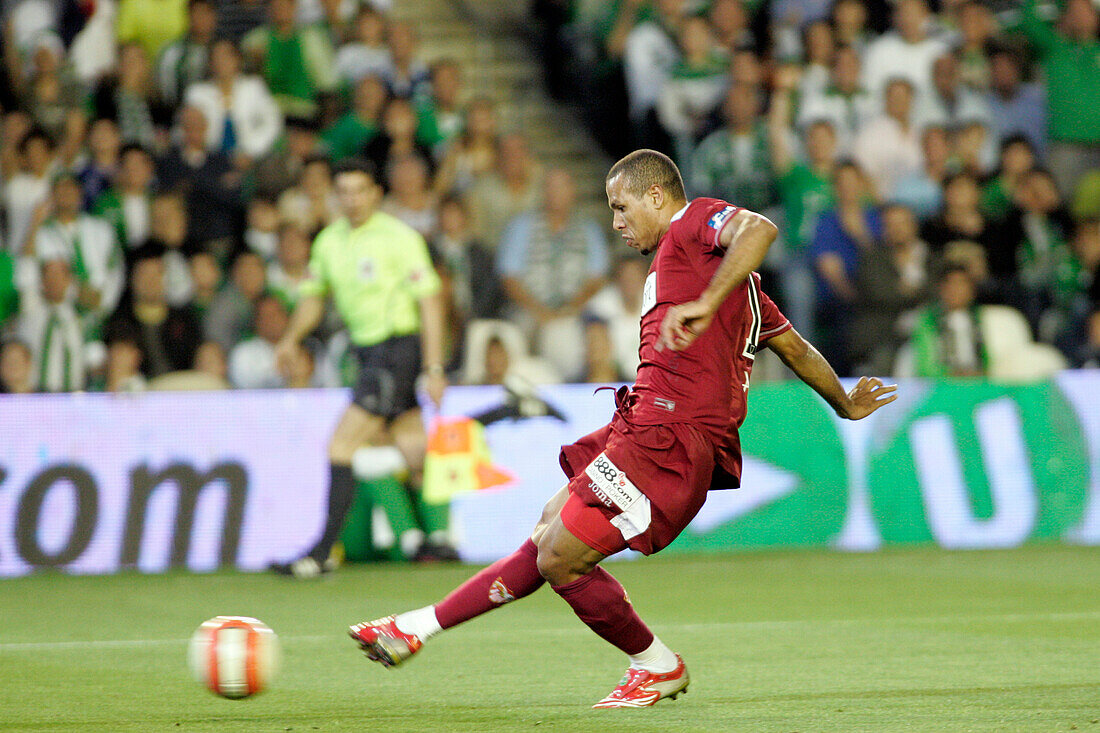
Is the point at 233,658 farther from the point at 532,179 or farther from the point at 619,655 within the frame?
the point at 532,179

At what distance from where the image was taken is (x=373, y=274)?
951 cm

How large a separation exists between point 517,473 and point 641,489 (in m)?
5.45

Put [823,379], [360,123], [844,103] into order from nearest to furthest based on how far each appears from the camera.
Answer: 1. [823,379]
2. [360,123]
3. [844,103]

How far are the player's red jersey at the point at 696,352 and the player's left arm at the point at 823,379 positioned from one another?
293 mm

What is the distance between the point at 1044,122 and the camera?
1409 centimetres

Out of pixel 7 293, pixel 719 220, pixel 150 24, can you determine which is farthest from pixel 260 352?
pixel 719 220

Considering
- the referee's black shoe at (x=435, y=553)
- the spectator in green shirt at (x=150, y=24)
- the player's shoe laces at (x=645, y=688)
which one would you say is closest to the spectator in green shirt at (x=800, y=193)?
the referee's black shoe at (x=435, y=553)

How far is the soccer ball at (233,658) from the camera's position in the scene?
16.2ft

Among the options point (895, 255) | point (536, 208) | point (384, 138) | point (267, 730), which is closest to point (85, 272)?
point (384, 138)

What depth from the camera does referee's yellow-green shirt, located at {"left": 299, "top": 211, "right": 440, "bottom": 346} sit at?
9516 millimetres

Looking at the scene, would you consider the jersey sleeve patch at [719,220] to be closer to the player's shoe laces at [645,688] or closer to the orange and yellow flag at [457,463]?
the player's shoe laces at [645,688]

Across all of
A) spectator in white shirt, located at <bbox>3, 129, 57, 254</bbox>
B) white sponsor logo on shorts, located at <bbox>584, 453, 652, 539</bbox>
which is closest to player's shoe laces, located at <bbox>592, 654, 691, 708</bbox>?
white sponsor logo on shorts, located at <bbox>584, 453, 652, 539</bbox>

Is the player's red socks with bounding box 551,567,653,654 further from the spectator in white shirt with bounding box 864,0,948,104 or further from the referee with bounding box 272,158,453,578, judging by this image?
the spectator in white shirt with bounding box 864,0,948,104

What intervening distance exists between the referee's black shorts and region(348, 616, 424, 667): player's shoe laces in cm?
431
